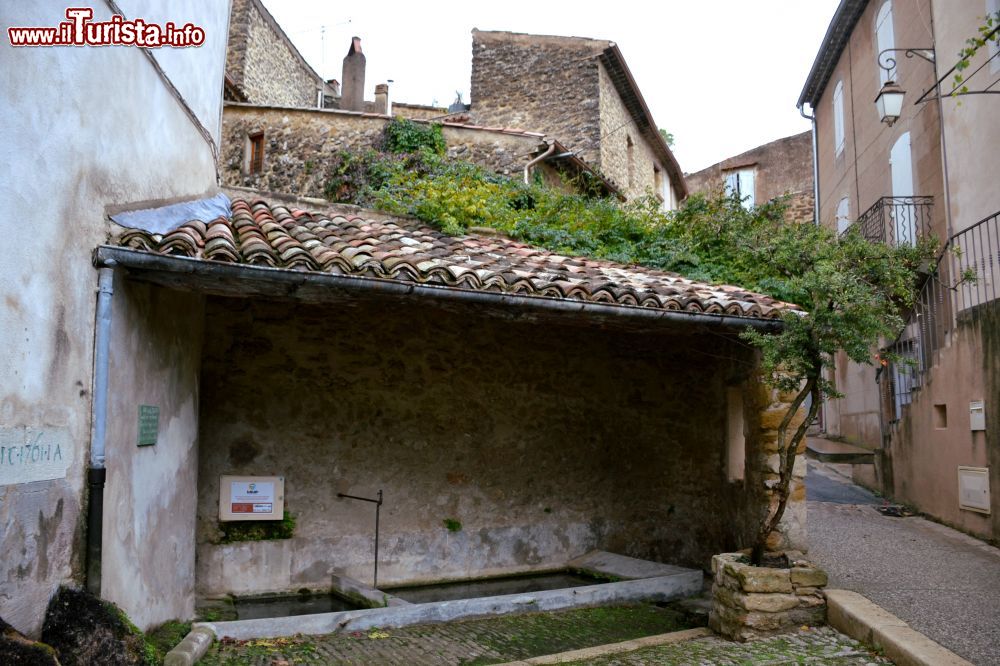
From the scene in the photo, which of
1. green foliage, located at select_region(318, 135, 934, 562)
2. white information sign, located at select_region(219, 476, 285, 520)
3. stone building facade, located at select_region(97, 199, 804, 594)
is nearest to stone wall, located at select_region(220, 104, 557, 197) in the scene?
green foliage, located at select_region(318, 135, 934, 562)

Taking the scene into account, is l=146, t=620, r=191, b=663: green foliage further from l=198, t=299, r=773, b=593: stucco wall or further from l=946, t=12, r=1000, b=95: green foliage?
l=946, t=12, r=1000, b=95: green foliage

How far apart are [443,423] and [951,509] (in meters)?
6.03

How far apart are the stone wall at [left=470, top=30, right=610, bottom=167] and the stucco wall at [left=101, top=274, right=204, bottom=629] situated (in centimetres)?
1045

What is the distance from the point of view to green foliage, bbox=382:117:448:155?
41.2 feet

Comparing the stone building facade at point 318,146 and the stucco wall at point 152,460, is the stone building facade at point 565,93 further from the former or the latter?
the stucco wall at point 152,460

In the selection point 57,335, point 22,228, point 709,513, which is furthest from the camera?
point 709,513

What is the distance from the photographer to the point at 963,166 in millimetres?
A: 9617

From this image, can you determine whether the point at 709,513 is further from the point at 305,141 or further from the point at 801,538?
the point at 305,141

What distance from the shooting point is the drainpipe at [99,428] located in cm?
380

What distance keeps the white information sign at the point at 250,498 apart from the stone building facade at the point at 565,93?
32.2ft

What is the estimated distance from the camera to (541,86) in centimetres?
1575

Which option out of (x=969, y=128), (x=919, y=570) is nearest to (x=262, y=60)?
(x=969, y=128)

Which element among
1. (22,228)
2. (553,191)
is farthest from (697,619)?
(553,191)

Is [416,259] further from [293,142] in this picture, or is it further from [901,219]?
[901,219]
